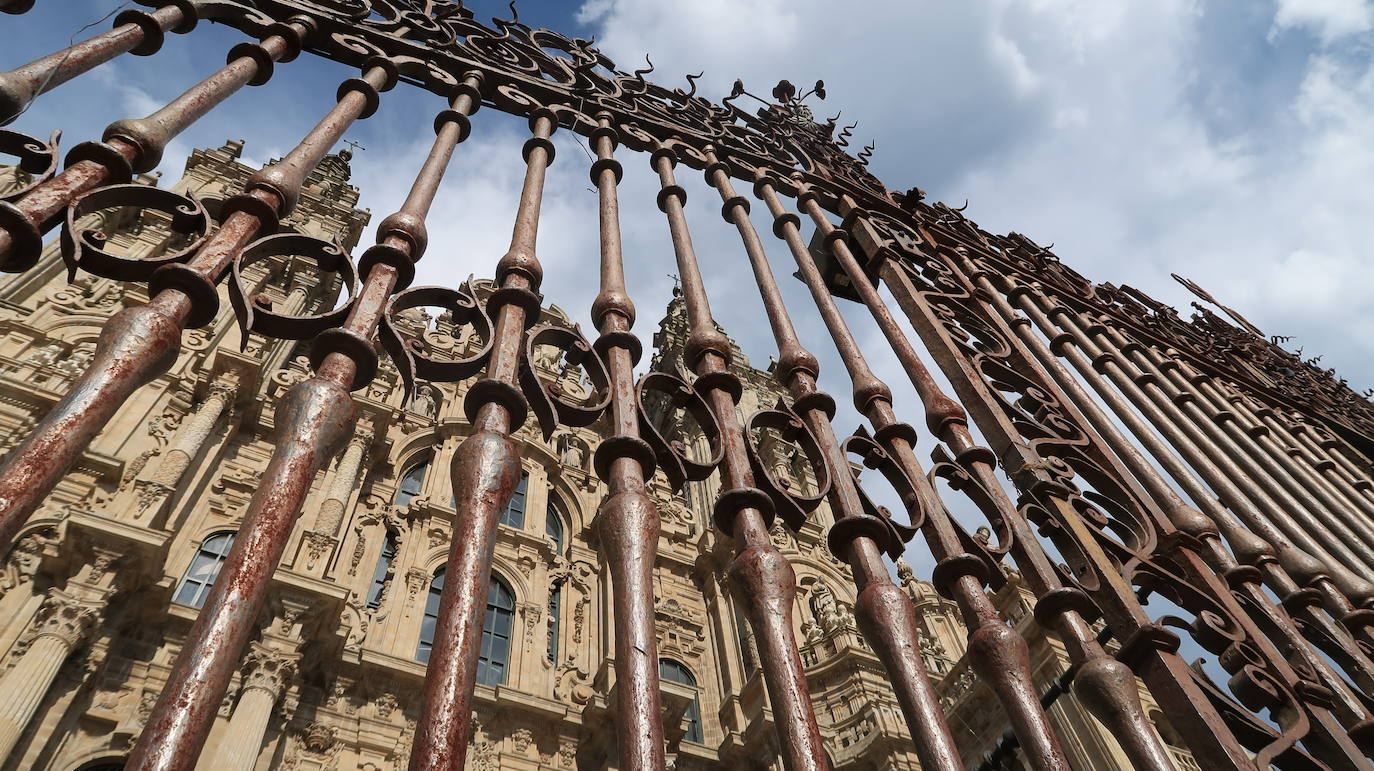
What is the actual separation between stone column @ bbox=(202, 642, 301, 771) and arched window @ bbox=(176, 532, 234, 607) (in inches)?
69.6

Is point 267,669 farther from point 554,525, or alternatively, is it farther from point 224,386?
point 554,525

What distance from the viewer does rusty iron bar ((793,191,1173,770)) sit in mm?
2469

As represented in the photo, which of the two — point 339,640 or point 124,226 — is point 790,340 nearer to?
point 339,640

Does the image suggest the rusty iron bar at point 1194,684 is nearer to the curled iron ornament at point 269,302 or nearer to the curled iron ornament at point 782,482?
the curled iron ornament at point 782,482

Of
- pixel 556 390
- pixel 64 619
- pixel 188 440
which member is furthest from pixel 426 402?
pixel 556 390

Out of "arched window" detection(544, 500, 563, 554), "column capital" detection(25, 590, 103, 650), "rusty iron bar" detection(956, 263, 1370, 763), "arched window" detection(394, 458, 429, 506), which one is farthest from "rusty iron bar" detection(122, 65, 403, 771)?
"arched window" detection(544, 500, 563, 554)

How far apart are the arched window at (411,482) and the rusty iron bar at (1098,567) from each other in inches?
481

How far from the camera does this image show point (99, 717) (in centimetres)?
845

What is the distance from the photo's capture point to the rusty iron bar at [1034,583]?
8.10 feet

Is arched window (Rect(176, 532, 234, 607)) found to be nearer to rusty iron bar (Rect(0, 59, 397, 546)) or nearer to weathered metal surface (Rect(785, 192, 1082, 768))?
rusty iron bar (Rect(0, 59, 397, 546))

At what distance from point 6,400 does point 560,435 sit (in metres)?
9.73

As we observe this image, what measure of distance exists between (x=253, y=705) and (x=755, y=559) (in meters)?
8.01

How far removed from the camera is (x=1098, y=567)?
2.99 meters

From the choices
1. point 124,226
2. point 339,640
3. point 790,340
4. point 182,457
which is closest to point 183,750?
point 790,340
